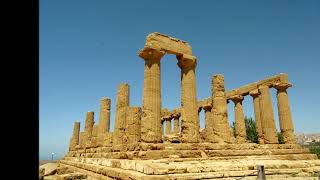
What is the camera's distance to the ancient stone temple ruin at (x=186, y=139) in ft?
36.3

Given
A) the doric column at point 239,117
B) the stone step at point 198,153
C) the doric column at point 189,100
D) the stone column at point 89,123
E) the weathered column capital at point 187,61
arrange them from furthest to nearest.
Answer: the stone column at point 89,123 < the doric column at point 239,117 < the weathered column capital at point 187,61 < the doric column at point 189,100 < the stone step at point 198,153

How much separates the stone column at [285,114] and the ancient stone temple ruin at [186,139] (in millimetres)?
15

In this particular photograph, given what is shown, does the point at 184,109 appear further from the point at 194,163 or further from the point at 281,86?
the point at 281,86

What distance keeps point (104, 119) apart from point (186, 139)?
1053 cm

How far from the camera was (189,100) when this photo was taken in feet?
53.6

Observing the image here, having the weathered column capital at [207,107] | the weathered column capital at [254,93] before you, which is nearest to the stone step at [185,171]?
the weathered column capital at [254,93]

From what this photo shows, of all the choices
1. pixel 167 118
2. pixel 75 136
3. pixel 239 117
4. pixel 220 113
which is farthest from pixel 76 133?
pixel 220 113

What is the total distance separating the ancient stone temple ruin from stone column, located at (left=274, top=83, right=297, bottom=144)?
15mm

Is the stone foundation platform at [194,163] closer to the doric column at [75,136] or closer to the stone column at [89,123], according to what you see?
the stone column at [89,123]

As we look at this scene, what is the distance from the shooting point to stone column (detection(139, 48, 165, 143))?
569 inches

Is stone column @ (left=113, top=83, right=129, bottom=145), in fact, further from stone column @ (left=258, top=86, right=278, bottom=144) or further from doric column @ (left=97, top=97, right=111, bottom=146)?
stone column @ (left=258, top=86, right=278, bottom=144)

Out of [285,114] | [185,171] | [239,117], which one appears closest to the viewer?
[185,171]

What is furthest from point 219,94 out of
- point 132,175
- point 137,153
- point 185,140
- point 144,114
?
point 132,175

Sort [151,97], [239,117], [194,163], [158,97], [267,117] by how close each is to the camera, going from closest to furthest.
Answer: [194,163] < [151,97] < [158,97] < [267,117] < [239,117]
